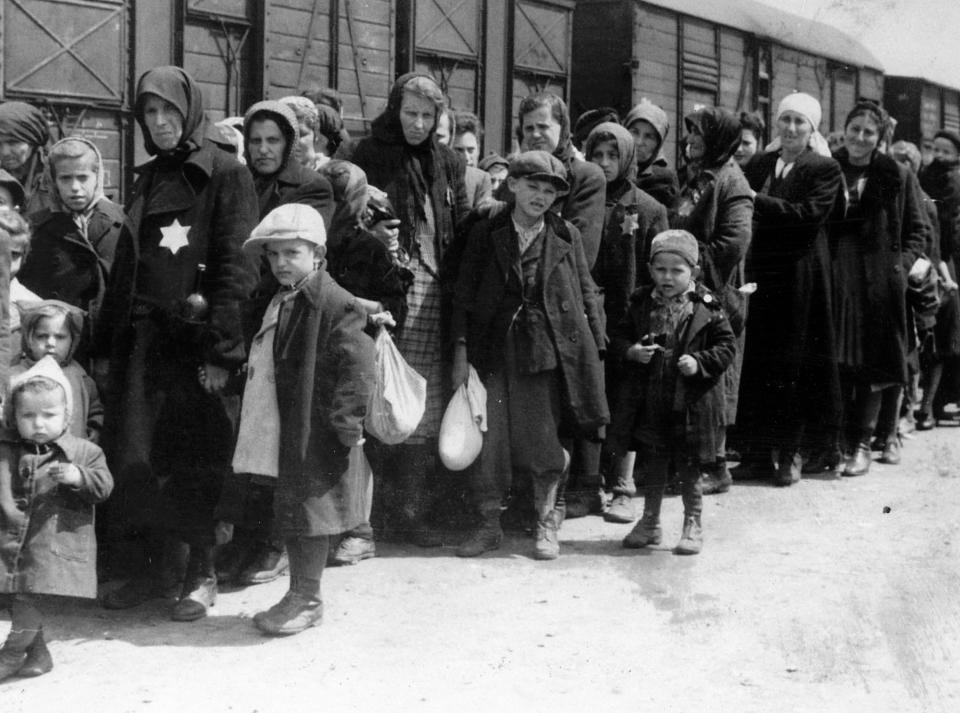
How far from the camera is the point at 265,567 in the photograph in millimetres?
5258

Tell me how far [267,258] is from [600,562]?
2063 millimetres

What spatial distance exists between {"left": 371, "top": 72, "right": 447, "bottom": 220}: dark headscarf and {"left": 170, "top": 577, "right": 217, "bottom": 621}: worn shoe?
196cm

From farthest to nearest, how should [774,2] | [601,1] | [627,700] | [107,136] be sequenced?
[774,2] → [601,1] → [107,136] → [627,700]

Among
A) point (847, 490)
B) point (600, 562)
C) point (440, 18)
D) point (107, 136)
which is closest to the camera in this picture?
point (600, 562)

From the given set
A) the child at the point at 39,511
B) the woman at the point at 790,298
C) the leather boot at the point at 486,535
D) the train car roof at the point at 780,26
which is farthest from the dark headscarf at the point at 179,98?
the train car roof at the point at 780,26

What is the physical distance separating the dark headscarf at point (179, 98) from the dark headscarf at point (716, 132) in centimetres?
306

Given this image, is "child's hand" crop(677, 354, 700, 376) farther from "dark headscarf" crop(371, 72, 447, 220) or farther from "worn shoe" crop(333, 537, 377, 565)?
"worn shoe" crop(333, 537, 377, 565)

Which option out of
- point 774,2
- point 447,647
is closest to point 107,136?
point 447,647

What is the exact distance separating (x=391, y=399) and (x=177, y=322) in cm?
101

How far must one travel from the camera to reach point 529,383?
570cm

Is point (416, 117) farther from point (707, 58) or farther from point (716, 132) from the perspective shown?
point (707, 58)

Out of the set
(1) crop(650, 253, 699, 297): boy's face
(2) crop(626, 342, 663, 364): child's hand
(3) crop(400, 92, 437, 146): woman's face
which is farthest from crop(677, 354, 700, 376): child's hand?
(3) crop(400, 92, 437, 146): woman's face

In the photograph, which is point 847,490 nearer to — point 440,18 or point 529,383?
point 529,383

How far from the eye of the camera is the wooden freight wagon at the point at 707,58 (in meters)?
17.5
